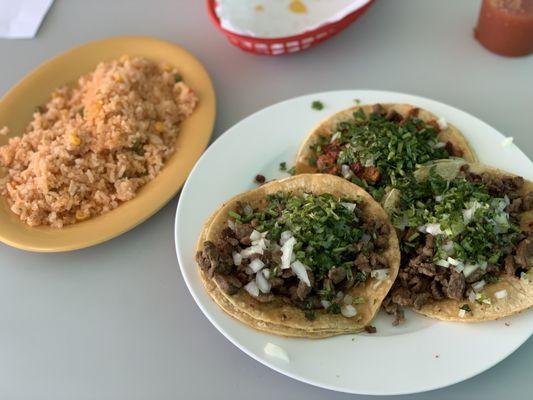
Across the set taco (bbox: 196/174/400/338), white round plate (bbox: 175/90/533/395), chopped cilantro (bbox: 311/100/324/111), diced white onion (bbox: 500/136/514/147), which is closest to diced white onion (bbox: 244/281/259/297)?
taco (bbox: 196/174/400/338)

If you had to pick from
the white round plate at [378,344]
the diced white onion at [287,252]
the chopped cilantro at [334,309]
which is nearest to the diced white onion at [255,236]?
the diced white onion at [287,252]

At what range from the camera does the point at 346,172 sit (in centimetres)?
221

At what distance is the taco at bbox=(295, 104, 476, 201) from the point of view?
216cm

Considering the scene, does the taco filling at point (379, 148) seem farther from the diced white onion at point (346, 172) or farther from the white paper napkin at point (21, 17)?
the white paper napkin at point (21, 17)

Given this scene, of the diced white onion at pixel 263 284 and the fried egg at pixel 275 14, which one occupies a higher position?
the fried egg at pixel 275 14

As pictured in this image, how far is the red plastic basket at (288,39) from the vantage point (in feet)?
8.85

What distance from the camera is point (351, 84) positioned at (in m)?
2.85

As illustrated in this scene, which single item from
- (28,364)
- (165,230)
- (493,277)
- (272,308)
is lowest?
(28,364)

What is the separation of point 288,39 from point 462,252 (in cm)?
138

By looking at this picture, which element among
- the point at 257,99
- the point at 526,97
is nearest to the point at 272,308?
the point at 257,99

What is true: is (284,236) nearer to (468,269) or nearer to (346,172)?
(346,172)

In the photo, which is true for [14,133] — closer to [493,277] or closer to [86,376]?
[86,376]

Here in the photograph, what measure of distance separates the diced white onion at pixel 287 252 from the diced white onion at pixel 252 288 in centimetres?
12

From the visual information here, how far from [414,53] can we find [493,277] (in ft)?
4.79
